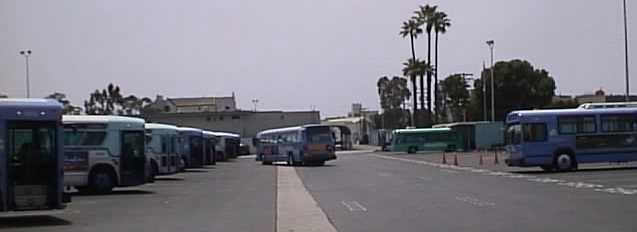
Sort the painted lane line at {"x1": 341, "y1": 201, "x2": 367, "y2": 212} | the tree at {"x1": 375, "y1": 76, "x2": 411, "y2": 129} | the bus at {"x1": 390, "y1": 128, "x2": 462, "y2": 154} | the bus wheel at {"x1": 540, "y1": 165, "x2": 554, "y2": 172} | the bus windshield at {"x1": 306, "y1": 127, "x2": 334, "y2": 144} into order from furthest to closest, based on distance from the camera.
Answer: the tree at {"x1": 375, "y1": 76, "x2": 411, "y2": 129}, the bus at {"x1": 390, "y1": 128, "x2": 462, "y2": 154}, the bus windshield at {"x1": 306, "y1": 127, "x2": 334, "y2": 144}, the bus wheel at {"x1": 540, "y1": 165, "x2": 554, "y2": 172}, the painted lane line at {"x1": 341, "y1": 201, "x2": 367, "y2": 212}

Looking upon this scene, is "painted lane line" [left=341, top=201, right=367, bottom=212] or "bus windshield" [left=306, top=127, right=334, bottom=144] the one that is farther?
"bus windshield" [left=306, top=127, right=334, bottom=144]

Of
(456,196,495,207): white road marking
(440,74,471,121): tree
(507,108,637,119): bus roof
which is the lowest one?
(456,196,495,207): white road marking

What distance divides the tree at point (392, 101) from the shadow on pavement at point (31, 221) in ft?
509

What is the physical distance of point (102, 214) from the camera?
24.7 meters

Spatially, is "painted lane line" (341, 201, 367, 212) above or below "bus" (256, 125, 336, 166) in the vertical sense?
below

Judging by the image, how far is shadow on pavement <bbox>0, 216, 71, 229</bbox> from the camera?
22094 mm

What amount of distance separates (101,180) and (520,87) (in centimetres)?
8574

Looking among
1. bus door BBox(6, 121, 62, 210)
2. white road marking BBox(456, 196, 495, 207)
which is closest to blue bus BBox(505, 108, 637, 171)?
white road marking BBox(456, 196, 495, 207)

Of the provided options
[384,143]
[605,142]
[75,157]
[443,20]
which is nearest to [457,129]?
[443,20]

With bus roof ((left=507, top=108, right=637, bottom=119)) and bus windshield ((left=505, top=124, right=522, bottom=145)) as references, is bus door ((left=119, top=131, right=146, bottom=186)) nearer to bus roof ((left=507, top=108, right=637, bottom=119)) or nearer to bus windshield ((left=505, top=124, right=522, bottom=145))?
bus windshield ((left=505, top=124, right=522, bottom=145))

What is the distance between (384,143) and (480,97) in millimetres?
12852

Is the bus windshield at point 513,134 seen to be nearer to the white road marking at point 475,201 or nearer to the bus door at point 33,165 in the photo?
the white road marking at point 475,201

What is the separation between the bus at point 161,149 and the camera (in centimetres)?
4478

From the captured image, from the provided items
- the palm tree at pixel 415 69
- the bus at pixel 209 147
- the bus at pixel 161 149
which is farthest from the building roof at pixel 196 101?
the bus at pixel 161 149
